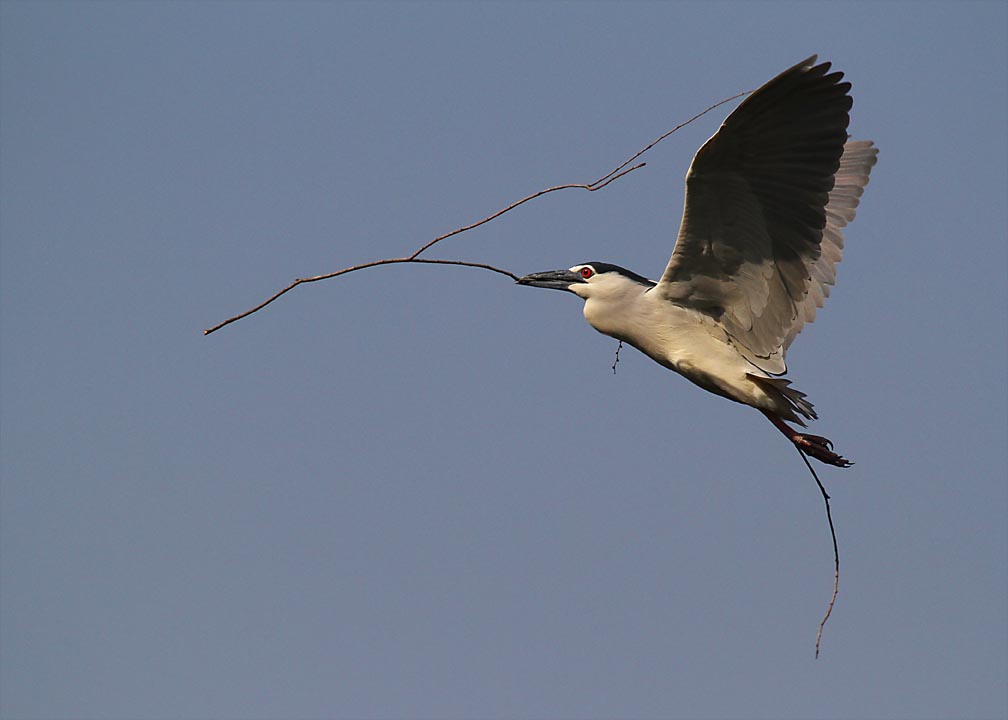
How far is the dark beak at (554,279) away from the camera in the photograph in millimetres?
8961

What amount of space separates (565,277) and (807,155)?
2090mm

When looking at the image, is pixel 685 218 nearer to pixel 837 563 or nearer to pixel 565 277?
pixel 565 277

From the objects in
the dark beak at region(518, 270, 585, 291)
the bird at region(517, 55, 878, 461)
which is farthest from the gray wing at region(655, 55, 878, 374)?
the dark beak at region(518, 270, 585, 291)

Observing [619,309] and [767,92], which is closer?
[767,92]

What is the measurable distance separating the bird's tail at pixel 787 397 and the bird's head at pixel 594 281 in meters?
1.09

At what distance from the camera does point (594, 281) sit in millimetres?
8820

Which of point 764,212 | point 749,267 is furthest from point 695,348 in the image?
point 764,212

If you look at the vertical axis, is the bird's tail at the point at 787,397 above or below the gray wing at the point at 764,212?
below

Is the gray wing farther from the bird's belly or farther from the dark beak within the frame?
the dark beak

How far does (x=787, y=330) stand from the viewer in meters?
8.58

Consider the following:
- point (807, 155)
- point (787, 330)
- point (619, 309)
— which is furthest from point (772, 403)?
point (807, 155)

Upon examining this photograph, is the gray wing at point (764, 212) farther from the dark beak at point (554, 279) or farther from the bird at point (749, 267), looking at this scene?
the dark beak at point (554, 279)

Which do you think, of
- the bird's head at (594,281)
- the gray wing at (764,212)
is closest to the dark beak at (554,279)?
the bird's head at (594,281)

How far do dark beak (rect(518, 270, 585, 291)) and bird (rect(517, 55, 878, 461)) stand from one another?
0.03ft
